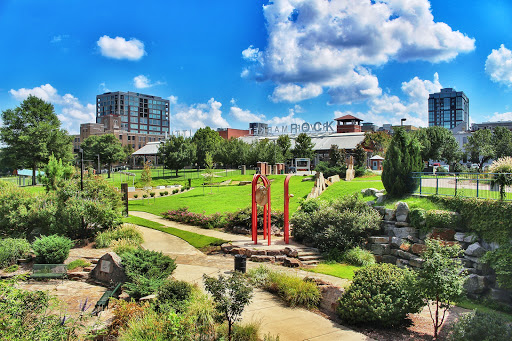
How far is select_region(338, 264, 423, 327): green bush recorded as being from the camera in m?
8.39

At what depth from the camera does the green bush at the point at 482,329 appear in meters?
6.64

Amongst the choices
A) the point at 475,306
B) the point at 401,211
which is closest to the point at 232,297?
the point at 475,306

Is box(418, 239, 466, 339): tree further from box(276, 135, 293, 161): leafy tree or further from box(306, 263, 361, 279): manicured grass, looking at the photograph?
box(276, 135, 293, 161): leafy tree

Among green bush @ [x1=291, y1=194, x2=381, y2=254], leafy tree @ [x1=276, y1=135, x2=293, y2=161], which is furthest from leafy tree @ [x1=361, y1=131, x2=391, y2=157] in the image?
green bush @ [x1=291, y1=194, x2=381, y2=254]

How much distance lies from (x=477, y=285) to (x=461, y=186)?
5.10 meters

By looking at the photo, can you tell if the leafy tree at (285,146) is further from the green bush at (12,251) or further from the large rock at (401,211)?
the green bush at (12,251)

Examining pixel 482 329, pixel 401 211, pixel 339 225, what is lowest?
pixel 482 329

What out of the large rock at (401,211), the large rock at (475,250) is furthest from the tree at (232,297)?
the large rock at (401,211)

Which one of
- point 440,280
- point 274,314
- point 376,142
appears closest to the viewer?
point 440,280

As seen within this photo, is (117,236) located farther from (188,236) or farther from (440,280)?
(440,280)

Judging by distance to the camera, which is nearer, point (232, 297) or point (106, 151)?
point (232, 297)

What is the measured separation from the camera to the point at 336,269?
14.4 meters

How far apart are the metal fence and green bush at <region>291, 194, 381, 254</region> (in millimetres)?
2833

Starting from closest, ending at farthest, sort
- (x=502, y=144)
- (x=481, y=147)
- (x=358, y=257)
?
(x=358, y=257) < (x=481, y=147) < (x=502, y=144)
